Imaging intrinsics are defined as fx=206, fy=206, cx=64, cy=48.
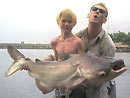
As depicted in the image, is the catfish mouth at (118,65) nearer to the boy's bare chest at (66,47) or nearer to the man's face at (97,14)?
the boy's bare chest at (66,47)

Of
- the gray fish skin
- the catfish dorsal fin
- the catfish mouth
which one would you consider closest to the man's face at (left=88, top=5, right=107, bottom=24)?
the gray fish skin

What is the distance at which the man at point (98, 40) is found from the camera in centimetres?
356

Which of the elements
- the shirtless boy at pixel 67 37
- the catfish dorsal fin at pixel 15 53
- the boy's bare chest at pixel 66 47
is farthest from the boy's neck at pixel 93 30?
the catfish dorsal fin at pixel 15 53

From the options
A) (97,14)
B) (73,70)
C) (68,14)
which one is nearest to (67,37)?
(68,14)

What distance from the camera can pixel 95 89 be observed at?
3.50 m

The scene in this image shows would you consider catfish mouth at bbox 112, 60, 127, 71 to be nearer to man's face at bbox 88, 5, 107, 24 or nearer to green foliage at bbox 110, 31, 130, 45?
man's face at bbox 88, 5, 107, 24

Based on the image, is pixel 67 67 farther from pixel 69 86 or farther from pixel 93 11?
pixel 93 11

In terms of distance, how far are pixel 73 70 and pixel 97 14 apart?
3.98ft

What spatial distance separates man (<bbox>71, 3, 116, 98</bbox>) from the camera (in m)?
3.56

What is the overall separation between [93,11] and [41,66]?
4.35ft

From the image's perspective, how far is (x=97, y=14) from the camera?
3576mm

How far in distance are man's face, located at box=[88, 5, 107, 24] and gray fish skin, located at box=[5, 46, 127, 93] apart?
87 cm

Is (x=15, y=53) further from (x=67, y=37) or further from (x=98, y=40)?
(x=98, y=40)

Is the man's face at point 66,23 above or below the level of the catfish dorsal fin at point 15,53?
above
